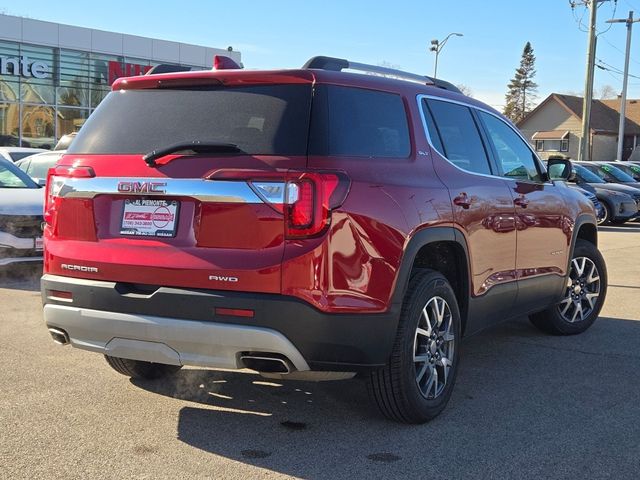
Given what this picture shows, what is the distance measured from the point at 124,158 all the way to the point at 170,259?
65 centimetres

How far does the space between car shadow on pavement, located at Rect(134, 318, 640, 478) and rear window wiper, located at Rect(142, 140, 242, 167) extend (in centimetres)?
149

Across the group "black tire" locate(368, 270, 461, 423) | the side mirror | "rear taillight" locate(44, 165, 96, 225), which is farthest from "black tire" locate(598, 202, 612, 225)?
"rear taillight" locate(44, 165, 96, 225)

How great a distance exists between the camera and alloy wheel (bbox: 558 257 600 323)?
664 centimetres

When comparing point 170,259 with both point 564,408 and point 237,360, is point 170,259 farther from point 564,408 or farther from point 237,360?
point 564,408

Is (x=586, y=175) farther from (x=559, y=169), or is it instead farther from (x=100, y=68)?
(x=100, y=68)

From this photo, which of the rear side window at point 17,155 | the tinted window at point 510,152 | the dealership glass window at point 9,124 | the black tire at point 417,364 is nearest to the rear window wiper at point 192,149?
the black tire at point 417,364

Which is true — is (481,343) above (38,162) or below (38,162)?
below

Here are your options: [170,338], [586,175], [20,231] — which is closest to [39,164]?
[20,231]

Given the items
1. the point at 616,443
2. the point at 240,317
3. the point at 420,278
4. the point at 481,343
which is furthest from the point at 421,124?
the point at 481,343

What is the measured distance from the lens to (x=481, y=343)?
20.8 ft

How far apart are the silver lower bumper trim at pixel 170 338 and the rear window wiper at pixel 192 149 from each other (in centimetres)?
80

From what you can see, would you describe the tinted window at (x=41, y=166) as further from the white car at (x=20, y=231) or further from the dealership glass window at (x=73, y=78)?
the dealership glass window at (x=73, y=78)

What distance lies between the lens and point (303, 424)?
4246 millimetres

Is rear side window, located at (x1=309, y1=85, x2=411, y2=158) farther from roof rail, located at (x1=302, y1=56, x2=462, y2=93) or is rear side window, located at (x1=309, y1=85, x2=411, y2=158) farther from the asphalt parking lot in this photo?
the asphalt parking lot
